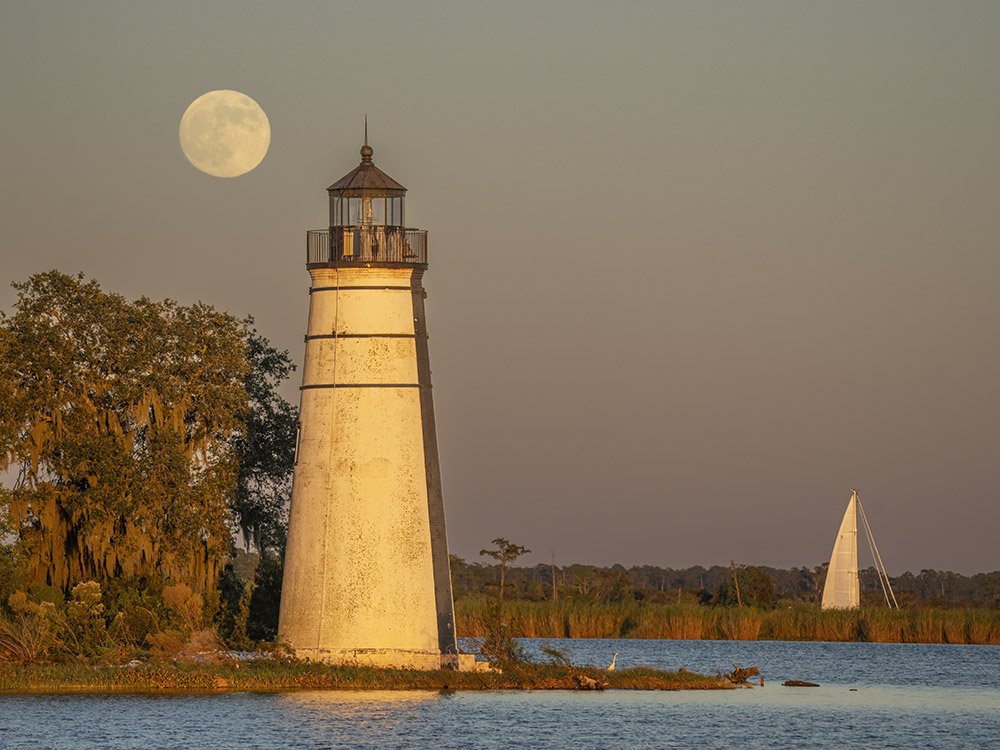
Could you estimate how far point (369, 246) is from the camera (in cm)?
3594

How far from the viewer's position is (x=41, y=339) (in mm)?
38656

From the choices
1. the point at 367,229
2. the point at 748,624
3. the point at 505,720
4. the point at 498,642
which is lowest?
the point at 505,720

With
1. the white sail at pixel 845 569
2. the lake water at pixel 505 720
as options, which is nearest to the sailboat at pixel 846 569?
the white sail at pixel 845 569

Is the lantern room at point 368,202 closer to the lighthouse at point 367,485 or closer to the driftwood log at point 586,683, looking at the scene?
the lighthouse at point 367,485

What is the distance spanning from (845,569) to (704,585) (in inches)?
2740

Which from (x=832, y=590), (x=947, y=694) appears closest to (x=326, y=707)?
(x=947, y=694)

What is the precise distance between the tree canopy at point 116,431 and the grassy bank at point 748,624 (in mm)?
20645

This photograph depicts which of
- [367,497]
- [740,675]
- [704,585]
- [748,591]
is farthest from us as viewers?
[704,585]

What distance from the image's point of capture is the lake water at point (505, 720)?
1184 inches

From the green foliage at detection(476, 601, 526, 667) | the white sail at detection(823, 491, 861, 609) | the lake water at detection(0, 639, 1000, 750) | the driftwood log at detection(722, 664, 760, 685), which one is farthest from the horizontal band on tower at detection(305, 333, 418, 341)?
the white sail at detection(823, 491, 861, 609)

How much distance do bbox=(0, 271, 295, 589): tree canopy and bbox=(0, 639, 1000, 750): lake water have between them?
6.06 metres

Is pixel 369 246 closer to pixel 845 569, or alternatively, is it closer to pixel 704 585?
pixel 845 569

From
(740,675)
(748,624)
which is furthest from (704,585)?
(740,675)

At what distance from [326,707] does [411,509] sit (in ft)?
15.4
